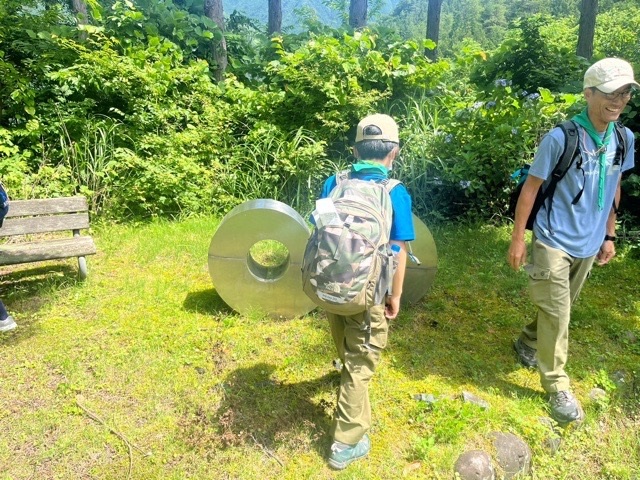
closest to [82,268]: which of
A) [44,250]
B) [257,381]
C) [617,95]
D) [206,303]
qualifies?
[44,250]

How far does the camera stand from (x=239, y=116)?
699 centimetres

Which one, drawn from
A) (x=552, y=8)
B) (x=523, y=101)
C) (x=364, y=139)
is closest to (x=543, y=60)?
(x=523, y=101)

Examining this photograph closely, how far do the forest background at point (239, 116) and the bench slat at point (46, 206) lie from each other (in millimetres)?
1200

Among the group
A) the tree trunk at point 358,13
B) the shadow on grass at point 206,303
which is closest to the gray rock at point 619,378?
the shadow on grass at point 206,303

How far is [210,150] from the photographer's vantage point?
6633 mm

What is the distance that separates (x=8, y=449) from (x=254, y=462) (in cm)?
138

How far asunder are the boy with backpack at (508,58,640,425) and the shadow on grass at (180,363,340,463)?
1.42m

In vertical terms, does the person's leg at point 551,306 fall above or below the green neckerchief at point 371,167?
below

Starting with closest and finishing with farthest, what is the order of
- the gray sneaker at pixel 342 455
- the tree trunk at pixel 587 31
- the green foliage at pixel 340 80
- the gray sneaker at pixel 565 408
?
the gray sneaker at pixel 342 455 → the gray sneaker at pixel 565 408 → the green foliage at pixel 340 80 → the tree trunk at pixel 587 31

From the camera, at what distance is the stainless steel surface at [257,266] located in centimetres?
374

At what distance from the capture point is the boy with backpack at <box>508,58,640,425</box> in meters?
2.65

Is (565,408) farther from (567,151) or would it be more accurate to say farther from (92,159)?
(92,159)

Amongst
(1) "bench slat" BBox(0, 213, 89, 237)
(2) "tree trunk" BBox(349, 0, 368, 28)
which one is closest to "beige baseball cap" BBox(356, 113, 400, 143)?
(1) "bench slat" BBox(0, 213, 89, 237)

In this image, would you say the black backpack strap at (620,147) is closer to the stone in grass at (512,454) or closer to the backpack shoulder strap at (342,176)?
the backpack shoulder strap at (342,176)
